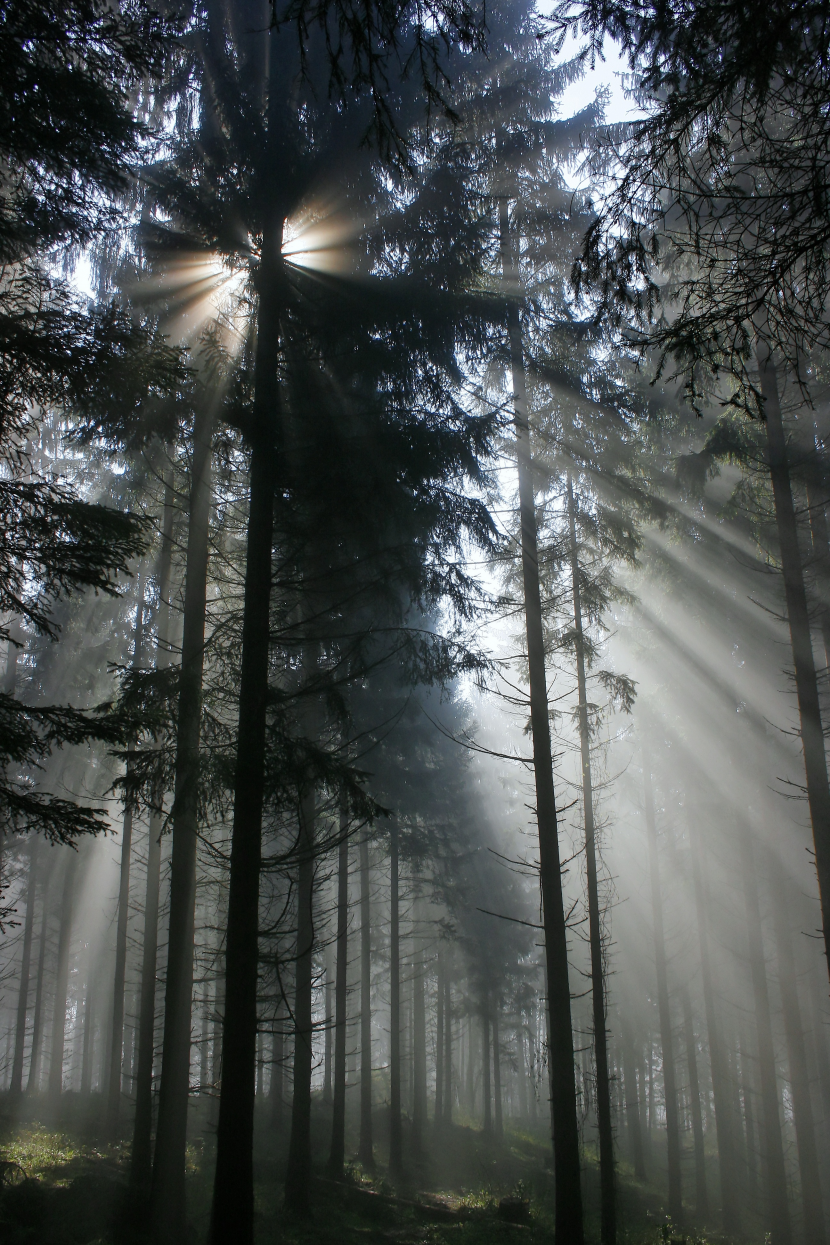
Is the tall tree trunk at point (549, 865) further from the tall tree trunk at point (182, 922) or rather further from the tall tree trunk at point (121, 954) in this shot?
the tall tree trunk at point (121, 954)

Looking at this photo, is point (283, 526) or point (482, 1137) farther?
point (482, 1137)

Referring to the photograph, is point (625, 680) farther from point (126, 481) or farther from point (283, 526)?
point (126, 481)

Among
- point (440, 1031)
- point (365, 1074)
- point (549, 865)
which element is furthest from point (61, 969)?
point (549, 865)

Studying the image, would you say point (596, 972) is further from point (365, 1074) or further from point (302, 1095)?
point (365, 1074)

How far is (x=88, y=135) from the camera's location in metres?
5.96

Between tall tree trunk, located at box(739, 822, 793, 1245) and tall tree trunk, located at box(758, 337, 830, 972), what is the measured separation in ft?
24.4

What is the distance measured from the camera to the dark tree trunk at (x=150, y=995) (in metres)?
9.55

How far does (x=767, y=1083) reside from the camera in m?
14.5

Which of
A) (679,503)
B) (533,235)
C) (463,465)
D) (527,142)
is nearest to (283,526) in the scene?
Answer: (463,465)

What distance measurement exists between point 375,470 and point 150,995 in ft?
31.6

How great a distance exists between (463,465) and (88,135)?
449 centimetres

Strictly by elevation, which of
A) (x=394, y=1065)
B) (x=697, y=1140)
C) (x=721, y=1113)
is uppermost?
(x=394, y=1065)

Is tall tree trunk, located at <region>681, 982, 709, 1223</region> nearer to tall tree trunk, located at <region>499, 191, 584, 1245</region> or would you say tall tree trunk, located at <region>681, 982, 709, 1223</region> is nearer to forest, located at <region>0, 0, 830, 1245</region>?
forest, located at <region>0, 0, 830, 1245</region>

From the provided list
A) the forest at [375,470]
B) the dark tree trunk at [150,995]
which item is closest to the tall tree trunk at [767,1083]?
the forest at [375,470]
